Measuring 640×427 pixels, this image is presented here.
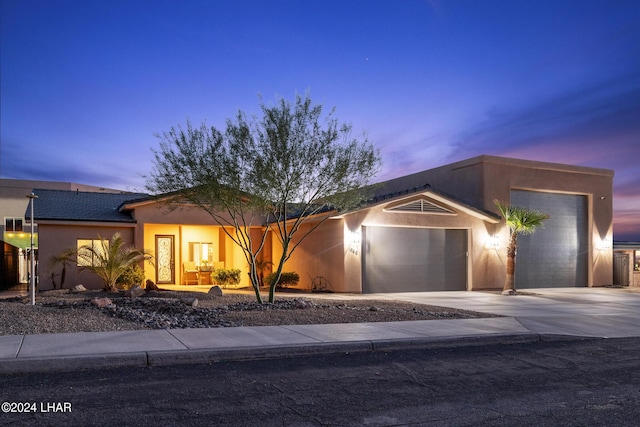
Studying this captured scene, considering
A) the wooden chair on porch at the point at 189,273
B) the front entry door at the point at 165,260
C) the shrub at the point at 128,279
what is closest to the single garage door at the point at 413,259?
the wooden chair on porch at the point at 189,273

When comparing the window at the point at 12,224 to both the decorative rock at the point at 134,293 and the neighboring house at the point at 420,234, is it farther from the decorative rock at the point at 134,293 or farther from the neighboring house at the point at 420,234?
the decorative rock at the point at 134,293

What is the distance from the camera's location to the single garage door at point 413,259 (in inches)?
890

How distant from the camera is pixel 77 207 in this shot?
23422mm

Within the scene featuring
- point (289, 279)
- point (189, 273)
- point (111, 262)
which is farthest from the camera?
point (189, 273)

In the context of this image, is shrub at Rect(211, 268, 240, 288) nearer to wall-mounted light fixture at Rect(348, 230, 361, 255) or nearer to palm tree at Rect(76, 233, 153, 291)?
palm tree at Rect(76, 233, 153, 291)

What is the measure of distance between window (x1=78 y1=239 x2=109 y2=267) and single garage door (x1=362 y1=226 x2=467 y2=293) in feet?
30.2

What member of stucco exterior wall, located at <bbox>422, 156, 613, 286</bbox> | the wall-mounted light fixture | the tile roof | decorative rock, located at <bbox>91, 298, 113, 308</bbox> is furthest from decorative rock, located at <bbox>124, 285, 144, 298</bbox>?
stucco exterior wall, located at <bbox>422, 156, 613, 286</bbox>

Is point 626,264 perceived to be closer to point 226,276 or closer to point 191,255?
point 226,276

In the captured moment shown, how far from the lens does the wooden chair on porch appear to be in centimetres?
2591

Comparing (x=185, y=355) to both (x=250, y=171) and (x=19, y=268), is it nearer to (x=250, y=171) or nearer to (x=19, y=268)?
(x=250, y=171)

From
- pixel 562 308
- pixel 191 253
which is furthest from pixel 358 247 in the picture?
pixel 191 253

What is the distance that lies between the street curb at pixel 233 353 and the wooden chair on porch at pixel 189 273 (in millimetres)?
16935

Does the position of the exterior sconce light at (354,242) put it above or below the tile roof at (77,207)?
below

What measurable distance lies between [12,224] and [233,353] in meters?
32.7
